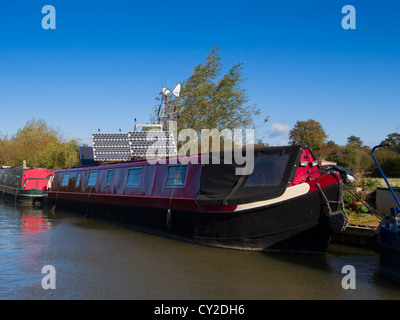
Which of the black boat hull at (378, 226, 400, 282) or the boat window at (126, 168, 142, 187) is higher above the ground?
the boat window at (126, 168, 142, 187)

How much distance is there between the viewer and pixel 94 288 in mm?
7590

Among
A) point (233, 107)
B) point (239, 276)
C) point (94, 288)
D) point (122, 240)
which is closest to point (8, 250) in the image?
point (122, 240)

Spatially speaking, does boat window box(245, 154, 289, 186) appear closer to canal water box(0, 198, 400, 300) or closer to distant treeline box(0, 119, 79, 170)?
canal water box(0, 198, 400, 300)

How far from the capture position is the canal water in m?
7.26

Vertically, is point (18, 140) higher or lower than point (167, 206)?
higher

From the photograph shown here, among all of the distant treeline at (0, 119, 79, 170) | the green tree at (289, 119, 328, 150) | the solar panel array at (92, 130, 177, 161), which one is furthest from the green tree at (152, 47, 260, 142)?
the green tree at (289, 119, 328, 150)

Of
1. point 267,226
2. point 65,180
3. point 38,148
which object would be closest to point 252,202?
point 267,226

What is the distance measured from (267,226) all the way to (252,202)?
790 mm

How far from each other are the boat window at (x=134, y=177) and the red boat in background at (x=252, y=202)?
669 mm

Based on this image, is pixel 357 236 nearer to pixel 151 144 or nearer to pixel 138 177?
pixel 138 177

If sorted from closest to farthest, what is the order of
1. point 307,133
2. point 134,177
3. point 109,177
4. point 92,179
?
1. point 134,177
2. point 109,177
3. point 92,179
4. point 307,133

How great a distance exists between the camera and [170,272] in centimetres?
856
